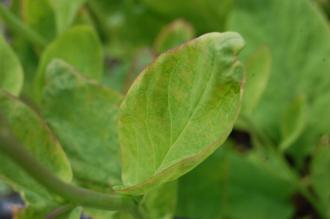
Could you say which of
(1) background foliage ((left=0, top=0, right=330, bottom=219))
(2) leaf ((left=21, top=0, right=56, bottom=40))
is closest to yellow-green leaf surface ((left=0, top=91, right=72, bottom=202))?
(1) background foliage ((left=0, top=0, right=330, bottom=219))

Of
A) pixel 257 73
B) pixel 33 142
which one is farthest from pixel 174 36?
pixel 33 142

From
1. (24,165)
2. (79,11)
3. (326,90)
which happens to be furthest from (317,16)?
(24,165)

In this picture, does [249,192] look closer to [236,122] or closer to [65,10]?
[236,122]

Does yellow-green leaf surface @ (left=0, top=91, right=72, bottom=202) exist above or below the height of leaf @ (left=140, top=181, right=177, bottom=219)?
above

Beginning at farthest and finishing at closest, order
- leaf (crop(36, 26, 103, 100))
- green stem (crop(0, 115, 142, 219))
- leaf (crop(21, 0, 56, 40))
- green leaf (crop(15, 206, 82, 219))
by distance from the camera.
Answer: leaf (crop(21, 0, 56, 40)) → leaf (crop(36, 26, 103, 100)) → green leaf (crop(15, 206, 82, 219)) → green stem (crop(0, 115, 142, 219))

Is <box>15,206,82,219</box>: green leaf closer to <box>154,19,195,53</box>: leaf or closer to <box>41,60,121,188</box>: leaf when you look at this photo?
<box>41,60,121,188</box>: leaf

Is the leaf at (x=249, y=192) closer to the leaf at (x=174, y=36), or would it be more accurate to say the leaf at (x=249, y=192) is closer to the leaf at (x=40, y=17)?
the leaf at (x=174, y=36)
